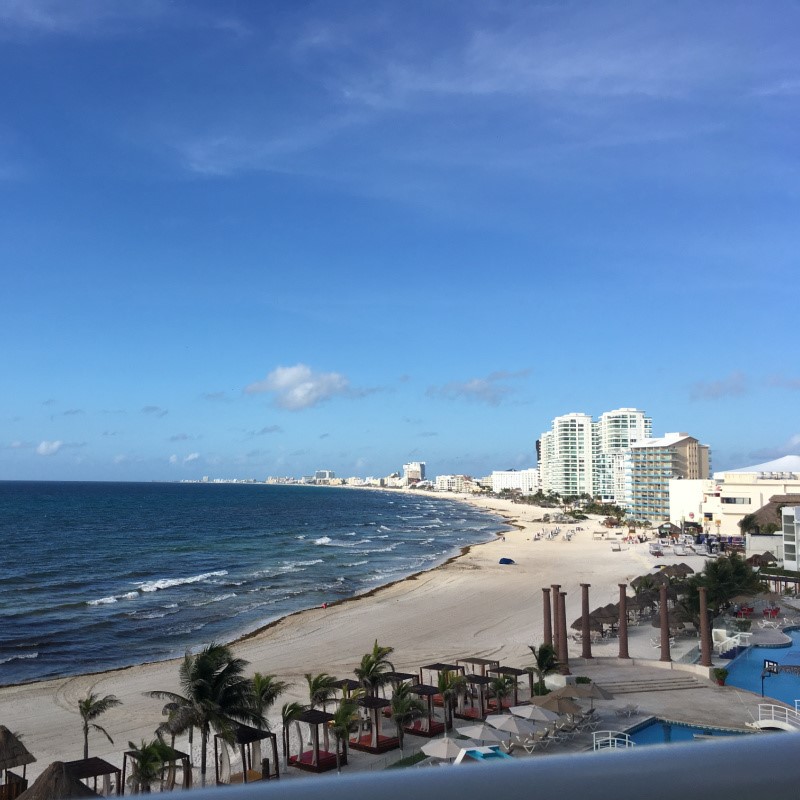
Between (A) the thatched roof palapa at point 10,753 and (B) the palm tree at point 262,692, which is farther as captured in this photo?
(B) the palm tree at point 262,692

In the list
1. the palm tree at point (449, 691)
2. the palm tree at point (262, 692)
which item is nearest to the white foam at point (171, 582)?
the palm tree at point (449, 691)

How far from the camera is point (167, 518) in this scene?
4323 inches

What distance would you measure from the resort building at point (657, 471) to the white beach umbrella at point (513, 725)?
295 ft

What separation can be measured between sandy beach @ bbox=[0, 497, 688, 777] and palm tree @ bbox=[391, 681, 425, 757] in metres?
4.52

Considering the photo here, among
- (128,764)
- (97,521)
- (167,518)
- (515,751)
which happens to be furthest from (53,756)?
(167,518)

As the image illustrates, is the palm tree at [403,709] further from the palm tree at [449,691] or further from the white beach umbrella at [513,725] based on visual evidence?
the white beach umbrella at [513,725]

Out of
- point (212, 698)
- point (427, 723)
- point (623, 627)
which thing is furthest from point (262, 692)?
point (623, 627)

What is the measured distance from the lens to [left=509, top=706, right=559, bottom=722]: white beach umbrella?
18219 millimetres

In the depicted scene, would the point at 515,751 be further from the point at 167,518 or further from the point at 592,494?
the point at 592,494

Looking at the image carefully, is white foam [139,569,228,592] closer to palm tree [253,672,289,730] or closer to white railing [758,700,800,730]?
palm tree [253,672,289,730]

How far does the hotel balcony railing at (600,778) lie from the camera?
1039 millimetres

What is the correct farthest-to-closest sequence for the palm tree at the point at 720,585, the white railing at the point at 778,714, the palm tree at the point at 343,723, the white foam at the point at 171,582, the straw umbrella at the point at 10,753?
the white foam at the point at 171,582 < the palm tree at the point at 720,585 < the white railing at the point at 778,714 < the palm tree at the point at 343,723 < the straw umbrella at the point at 10,753

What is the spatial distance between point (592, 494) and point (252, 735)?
160m

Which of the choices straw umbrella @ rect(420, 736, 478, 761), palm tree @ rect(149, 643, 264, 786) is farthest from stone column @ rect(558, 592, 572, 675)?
palm tree @ rect(149, 643, 264, 786)
